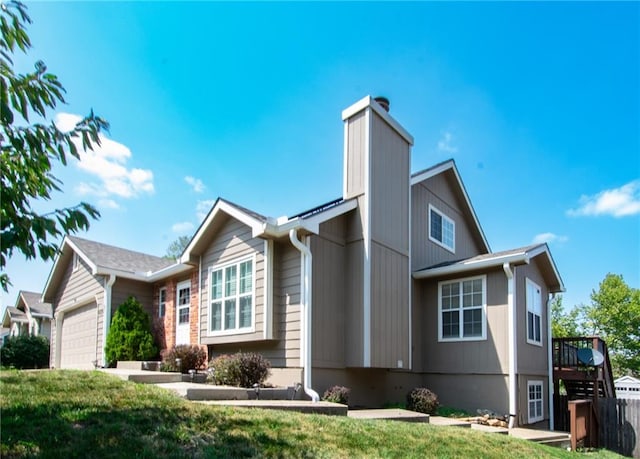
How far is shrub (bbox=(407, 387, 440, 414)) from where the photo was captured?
440 inches

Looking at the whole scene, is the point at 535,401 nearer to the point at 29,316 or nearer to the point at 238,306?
the point at 238,306

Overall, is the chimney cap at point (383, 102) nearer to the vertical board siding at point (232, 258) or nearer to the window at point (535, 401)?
the vertical board siding at point (232, 258)

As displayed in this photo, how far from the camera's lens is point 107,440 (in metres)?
5.09

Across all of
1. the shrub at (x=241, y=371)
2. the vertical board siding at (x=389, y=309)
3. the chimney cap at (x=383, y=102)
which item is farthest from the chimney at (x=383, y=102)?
the shrub at (x=241, y=371)

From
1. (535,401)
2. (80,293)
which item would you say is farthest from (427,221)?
(80,293)

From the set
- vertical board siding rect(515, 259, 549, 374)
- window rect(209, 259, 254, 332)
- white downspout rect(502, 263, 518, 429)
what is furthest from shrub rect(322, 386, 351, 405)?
vertical board siding rect(515, 259, 549, 374)

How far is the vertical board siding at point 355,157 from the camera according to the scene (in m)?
11.8

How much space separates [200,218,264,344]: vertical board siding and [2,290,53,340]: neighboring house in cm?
1467

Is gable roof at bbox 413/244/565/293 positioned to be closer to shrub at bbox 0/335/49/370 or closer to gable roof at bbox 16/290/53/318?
shrub at bbox 0/335/49/370

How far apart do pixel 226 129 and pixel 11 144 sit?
37.0ft

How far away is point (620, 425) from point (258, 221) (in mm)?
10259

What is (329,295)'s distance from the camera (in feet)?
36.1

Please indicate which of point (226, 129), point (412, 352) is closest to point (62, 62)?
point (226, 129)

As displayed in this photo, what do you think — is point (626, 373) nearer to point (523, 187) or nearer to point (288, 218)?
point (523, 187)
